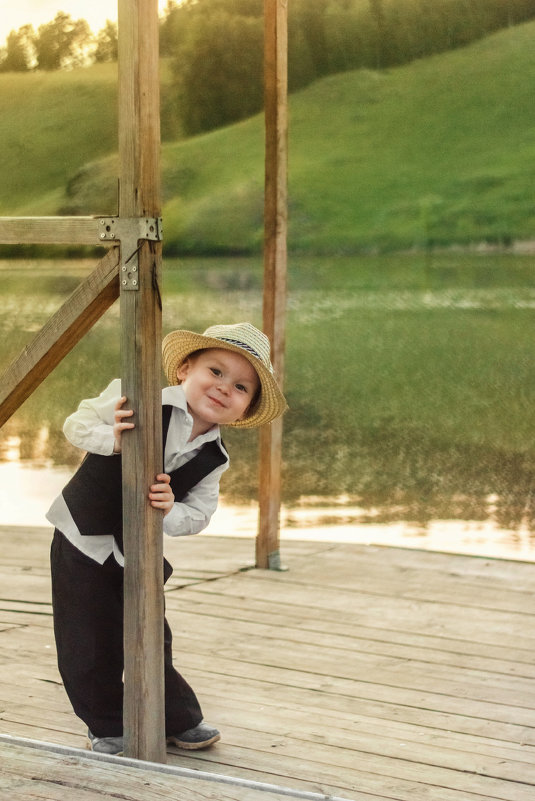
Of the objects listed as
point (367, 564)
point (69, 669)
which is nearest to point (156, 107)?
point (69, 669)

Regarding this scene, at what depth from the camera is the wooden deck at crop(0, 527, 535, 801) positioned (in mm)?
2449

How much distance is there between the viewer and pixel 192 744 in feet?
8.67

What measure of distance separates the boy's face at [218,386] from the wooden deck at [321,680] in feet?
2.16

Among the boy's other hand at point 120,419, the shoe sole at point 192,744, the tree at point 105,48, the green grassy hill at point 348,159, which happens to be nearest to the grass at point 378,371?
the green grassy hill at point 348,159

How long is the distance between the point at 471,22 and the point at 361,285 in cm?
727

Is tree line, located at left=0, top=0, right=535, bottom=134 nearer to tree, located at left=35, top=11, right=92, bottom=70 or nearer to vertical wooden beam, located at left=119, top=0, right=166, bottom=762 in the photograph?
tree, located at left=35, top=11, right=92, bottom=70

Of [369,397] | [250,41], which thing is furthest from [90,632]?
[250,41]

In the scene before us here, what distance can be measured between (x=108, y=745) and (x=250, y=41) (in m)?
24.3

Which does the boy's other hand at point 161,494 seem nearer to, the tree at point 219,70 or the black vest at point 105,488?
the black vest at point 105,488

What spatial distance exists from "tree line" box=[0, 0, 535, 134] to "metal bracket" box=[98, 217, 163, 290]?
2147 centimetres

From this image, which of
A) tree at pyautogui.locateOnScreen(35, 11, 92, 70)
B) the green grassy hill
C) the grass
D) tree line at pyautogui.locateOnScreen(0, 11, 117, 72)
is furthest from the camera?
tree at pyautogui.locateOnScreen(35, 11, 92, 70)

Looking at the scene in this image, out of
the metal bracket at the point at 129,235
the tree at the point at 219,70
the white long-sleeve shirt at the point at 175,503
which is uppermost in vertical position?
the tree at the point at 219,70

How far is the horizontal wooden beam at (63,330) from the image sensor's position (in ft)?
7.61

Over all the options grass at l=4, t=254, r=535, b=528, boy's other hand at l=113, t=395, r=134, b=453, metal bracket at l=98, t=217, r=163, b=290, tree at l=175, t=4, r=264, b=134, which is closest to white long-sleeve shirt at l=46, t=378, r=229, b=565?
boy's other hand at l=113, t=395, r=134, b=453
